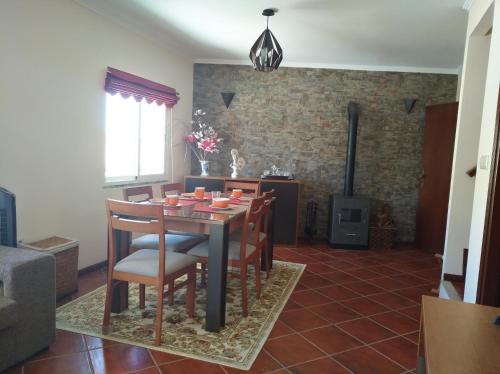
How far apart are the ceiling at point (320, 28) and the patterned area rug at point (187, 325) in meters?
2.49

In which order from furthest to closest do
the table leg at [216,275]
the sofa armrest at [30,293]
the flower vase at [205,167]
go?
the flower vase at [205,167], the table leg at [216,275], the sofa armrest at [30,293]

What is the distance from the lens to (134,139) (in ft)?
13.7

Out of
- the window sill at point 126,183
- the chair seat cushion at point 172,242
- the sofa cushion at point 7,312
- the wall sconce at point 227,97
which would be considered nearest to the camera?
the sofa cushion at point 7,312

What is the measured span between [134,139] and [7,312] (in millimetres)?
2667

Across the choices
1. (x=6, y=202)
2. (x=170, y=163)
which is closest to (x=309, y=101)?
(x=170, y=163)

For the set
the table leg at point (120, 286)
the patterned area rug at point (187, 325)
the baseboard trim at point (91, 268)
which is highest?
the table leg at point (120, 286)

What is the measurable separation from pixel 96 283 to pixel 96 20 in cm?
238

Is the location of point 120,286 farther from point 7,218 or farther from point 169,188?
point 169,188

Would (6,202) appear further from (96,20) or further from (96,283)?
(96,20)

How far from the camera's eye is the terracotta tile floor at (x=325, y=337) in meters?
2.00

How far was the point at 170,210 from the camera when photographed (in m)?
2.53

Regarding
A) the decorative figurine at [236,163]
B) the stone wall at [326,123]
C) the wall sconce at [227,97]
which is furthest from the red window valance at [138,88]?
the decorative figurine at [236,163]

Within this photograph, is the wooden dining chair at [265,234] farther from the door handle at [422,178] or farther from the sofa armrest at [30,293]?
the door handle at [422,178]

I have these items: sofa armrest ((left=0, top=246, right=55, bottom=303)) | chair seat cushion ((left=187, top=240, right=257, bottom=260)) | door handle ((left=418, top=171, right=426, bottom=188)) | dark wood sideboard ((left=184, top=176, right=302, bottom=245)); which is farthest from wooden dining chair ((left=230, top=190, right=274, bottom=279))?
door handle ((left=418, top=171, right=426, bottom=188))
